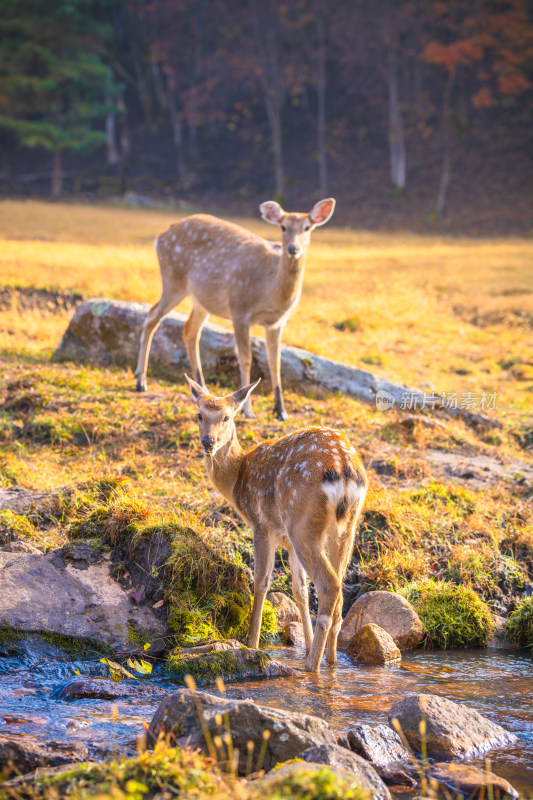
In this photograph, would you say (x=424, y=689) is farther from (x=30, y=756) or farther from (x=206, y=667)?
(x=30, y=756)

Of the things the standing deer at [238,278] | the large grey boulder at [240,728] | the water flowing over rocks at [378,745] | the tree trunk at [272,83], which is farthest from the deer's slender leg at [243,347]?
the tree trunk at [272,83]

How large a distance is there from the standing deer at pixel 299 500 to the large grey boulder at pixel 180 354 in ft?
14.1

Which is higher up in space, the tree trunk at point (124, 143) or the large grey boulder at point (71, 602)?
the tree trunk at point (124, 143)

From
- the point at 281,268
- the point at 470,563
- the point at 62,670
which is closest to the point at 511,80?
the point at 281,268

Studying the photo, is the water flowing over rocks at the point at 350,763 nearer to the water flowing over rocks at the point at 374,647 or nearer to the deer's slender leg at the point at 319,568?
the deer's slender leg at the point at 319,568

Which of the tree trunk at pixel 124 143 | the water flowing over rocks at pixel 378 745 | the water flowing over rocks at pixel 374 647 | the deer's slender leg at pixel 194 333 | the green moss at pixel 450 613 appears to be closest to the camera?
the water flowing over rocks at pixel 378 745

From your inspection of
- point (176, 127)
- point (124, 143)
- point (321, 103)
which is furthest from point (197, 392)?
point (124, 143)

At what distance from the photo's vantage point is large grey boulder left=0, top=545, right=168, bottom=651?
5.77 metres

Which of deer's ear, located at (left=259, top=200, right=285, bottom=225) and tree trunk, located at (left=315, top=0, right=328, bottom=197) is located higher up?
tree trunk, located at (left=315, top=0, right=328, bottom=197)

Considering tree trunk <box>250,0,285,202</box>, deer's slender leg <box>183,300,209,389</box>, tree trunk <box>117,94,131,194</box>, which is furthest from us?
tree trunk <box>117,94,131,194</box>

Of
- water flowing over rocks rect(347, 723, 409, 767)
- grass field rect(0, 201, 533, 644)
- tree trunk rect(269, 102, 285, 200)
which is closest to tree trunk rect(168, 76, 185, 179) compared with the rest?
tree trunk rect(269, 102, 285, 200)

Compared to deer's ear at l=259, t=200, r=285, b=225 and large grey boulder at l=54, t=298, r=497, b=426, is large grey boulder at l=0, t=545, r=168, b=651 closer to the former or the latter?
deer's ear at l=259, t=200, r=285, b=225

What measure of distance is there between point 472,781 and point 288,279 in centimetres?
639

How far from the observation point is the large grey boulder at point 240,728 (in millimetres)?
4180
